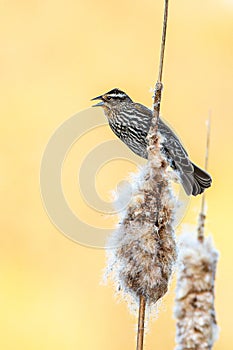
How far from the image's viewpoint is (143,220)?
197 cm

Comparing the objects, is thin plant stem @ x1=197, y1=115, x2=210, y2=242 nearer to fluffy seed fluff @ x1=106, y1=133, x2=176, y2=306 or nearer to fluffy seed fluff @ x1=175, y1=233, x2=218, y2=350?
fluffy seed fluff @ x1=175, y1=233, x2=218, y2=350

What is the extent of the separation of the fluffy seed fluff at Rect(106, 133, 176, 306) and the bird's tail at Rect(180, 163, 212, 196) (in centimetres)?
96

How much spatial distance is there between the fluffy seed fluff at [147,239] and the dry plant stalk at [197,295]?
0.28 meters

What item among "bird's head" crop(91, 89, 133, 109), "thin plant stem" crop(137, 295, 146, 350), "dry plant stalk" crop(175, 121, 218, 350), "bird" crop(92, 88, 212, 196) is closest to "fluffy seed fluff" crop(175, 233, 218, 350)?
"dry plant stalk" crop(175, 121, 218, 350)

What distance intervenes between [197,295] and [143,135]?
1.91m

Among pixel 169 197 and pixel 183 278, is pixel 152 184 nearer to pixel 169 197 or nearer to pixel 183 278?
pixel 169 197

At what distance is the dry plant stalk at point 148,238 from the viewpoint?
1.90 m

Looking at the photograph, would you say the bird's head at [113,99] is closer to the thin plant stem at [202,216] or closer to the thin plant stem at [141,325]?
the thin plant stem at [141,325]

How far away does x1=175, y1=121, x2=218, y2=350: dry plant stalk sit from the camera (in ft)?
4.79

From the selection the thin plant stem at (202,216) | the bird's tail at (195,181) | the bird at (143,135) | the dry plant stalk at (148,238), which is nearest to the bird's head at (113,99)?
the bird at (143,135)

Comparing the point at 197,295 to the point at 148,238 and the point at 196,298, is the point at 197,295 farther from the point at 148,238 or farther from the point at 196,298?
the point at 148,238

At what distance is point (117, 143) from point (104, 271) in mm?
1731

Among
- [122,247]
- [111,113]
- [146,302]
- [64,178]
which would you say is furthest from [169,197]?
[64,178]

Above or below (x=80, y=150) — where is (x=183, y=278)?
below
